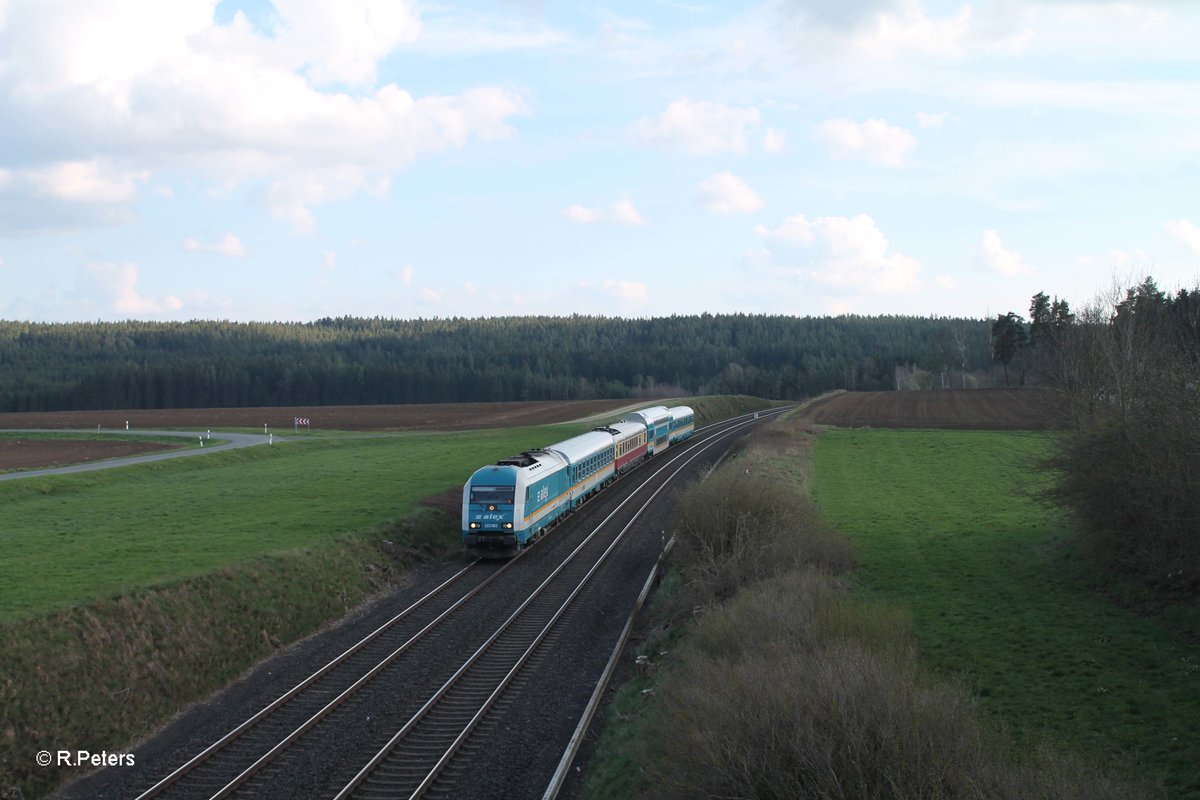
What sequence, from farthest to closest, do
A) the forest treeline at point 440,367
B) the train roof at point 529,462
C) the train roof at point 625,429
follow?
the forest treeline at point 440,367 < the train roof at point 625,429 < the train roof at point 529,462

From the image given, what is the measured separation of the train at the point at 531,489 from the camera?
1107 inches

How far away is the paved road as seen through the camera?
40062 millimetres

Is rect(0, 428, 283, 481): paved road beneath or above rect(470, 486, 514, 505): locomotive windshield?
beneath

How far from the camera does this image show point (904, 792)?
26.0 ft

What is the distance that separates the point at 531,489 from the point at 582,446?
1020cm

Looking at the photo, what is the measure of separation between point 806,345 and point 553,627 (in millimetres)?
160728

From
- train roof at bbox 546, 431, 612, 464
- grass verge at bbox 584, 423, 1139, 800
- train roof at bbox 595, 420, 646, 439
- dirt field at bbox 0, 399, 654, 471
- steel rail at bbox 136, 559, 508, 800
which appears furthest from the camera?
dirt field at bbox 0, 399, 654, 471

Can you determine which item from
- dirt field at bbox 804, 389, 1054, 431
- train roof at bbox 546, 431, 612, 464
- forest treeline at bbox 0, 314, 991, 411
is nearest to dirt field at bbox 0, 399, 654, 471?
dirt field at bbox 804, 389, 1054, 431

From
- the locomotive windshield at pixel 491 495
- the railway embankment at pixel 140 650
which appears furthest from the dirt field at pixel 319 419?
the railway embankment at pixel 140 650

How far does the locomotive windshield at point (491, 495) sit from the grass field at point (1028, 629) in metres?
11.0

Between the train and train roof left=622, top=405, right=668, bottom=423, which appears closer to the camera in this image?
the train

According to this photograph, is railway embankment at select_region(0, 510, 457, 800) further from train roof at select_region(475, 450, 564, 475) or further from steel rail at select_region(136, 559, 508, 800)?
train roof at select_region(475, 450, 564, 475)

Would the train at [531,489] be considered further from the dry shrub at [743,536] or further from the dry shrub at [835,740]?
the dry shrub at [835,740]

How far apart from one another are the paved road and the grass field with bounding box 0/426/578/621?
5.51 feet
